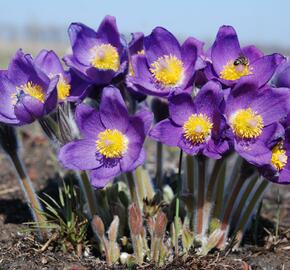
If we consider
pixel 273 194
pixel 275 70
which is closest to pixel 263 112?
pixel 275 70

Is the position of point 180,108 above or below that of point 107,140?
above

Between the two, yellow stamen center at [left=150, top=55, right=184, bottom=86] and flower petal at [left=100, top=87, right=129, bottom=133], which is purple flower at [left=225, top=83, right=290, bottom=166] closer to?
yellow stamen center at [left=150, top=55, right=184, bottom=86]

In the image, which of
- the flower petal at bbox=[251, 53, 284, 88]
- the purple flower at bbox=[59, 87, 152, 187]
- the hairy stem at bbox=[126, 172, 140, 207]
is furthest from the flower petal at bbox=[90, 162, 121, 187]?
the flower petal at bbox=[251, 53, 284, 88]

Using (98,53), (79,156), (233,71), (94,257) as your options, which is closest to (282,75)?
(233,71)

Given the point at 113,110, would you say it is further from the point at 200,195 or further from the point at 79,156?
the point at 200,195

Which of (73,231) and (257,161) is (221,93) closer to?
(257,161)

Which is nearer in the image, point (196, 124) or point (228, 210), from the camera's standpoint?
point (196, 124)
